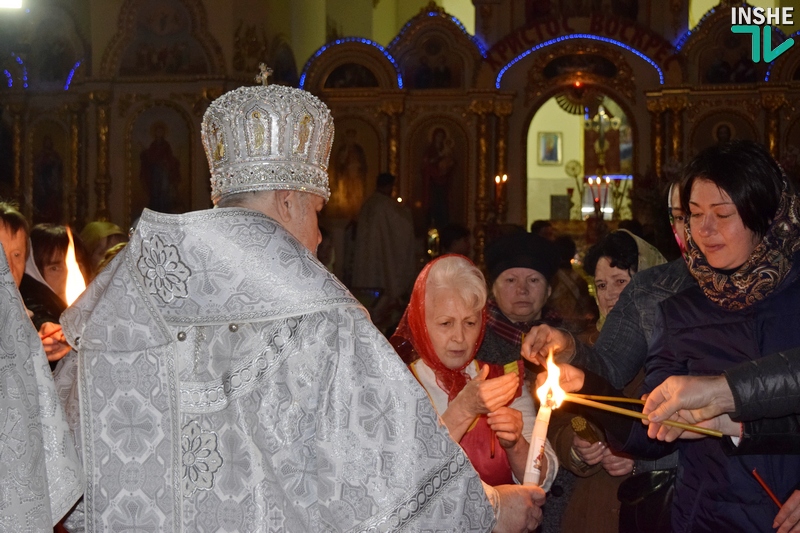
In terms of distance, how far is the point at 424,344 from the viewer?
3338mm

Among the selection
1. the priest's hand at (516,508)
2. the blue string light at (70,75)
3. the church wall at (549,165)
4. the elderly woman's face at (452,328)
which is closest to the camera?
the priest's hand at (516,508)

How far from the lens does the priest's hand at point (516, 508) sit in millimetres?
2365

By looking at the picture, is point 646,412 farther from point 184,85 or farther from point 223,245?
point 184,85

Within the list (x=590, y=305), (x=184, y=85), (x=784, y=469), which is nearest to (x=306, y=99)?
(x=784, y=469)

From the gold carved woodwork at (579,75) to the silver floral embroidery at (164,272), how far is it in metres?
14.2

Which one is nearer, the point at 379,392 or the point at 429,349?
the point at 379,392

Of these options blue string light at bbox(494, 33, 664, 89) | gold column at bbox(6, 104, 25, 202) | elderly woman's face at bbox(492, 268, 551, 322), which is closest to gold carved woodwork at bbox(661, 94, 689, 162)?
blue string light at bbox(494, 33, 664, 89)

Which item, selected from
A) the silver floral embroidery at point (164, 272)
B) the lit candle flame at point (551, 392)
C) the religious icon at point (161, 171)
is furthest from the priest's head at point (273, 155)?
the religious icon at point (161, 171)

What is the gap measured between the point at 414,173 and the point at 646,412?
1400 centimetres

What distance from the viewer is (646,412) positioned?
2277 mm

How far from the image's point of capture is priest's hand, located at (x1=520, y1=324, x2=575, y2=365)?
2.78m

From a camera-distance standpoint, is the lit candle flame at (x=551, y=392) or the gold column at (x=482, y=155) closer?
the lit candle flame at (x=551, y=392)

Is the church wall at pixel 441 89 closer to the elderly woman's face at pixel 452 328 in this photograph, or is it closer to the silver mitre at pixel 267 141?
the elderly woman's face at pixel 452 328

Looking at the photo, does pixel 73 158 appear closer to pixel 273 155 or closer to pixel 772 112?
pixel 772 112
